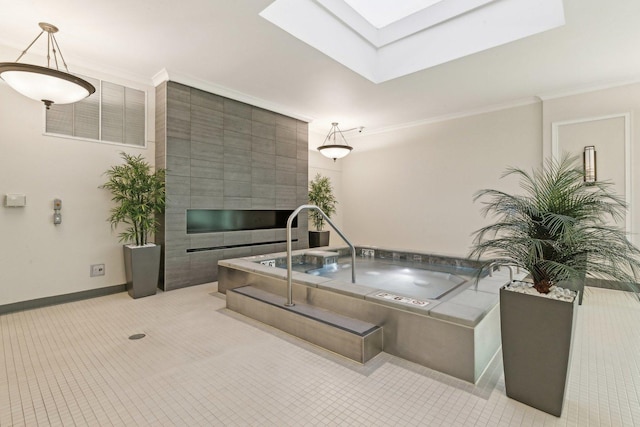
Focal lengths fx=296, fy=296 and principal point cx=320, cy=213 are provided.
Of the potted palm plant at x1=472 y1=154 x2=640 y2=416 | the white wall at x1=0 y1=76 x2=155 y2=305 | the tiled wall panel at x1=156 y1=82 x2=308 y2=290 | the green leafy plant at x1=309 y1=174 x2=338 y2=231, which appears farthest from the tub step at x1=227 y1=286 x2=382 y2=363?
the green leafy plant at x1=309 y1=174 x2=338 y2=231

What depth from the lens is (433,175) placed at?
646cm

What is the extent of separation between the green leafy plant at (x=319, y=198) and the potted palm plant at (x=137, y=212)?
3.56 metres

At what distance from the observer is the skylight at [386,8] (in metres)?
3.89

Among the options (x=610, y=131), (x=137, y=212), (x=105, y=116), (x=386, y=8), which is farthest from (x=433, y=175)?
(x=105, y=116)

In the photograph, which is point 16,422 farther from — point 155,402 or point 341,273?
point 341,273

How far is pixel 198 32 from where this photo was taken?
11.1 feet

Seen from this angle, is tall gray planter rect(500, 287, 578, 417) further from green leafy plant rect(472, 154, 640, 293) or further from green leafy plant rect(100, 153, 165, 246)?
green leafy plant rect(100, 153, 165, 246)

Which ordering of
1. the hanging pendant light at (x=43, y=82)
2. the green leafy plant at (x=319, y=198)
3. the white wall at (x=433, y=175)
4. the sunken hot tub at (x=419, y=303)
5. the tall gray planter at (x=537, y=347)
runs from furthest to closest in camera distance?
1. the green leafy plant at (x=319, y=198)
2. the white wall at (x=433, y=175)
3. the hanging pendant light at (x=43, y=82)
4. the sunken hot tub at (x=419, y=303)
5. the tall gray planter at (x=537, y=347)

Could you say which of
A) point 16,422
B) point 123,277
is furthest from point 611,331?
point 123,277

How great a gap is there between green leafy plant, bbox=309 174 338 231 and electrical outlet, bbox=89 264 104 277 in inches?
163

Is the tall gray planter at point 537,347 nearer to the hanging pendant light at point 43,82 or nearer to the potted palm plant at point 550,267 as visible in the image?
the potted palm plant at point 550,267

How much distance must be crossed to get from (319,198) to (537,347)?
5665mm

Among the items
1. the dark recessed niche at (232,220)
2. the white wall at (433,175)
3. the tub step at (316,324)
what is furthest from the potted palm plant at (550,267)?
the dark recessed niche at (232,220)

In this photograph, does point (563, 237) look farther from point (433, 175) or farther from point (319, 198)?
point (319, 198)
